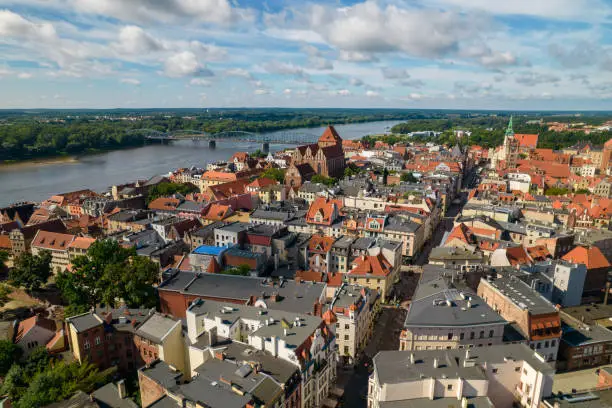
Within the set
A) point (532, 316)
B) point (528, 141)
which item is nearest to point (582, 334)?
point (532, 316)

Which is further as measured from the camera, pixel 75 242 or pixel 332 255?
pixel 75 242

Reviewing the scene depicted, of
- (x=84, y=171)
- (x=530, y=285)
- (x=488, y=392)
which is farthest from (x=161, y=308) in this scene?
(x=84, y=171)

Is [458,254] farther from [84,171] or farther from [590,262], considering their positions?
[84,171]

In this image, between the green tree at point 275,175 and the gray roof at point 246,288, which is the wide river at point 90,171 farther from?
the gray roof at point 246,288

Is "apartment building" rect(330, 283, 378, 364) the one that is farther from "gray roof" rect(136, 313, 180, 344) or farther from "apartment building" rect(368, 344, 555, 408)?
"gray roof" rect(136, 313, 180, 344)

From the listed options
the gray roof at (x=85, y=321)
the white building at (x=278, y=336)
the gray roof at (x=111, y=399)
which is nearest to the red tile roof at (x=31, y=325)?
the gray roof at (x=85, y=321)

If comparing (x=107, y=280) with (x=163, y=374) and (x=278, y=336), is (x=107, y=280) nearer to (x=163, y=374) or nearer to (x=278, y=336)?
(x=163, y=374)
